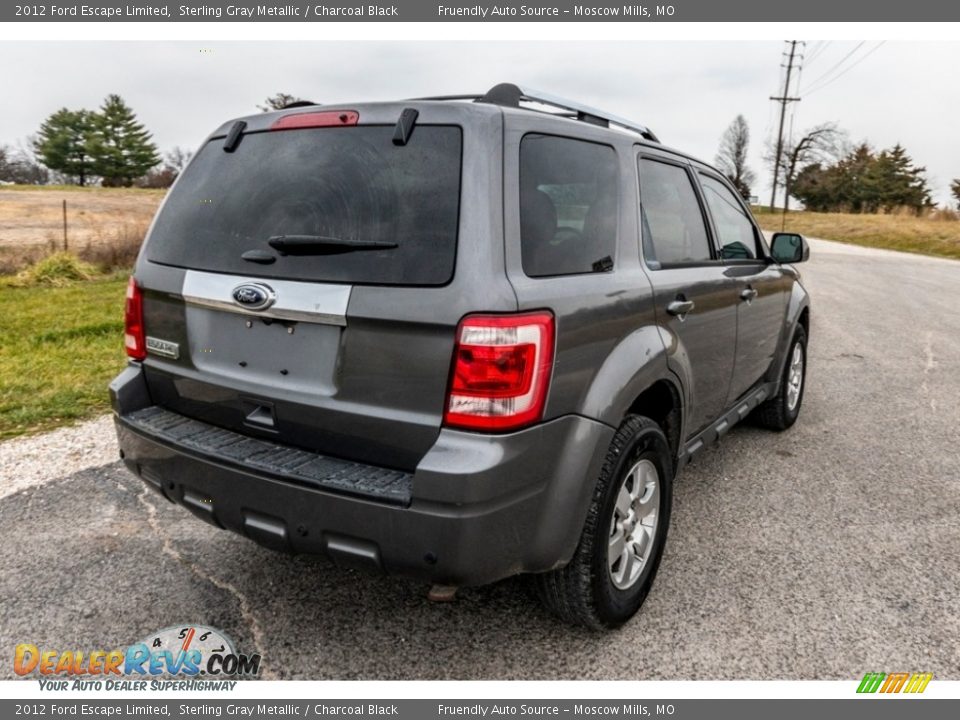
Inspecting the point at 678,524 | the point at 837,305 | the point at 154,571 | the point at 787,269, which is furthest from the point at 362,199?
the point at 837,305

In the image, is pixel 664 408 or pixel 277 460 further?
pixel 664 408

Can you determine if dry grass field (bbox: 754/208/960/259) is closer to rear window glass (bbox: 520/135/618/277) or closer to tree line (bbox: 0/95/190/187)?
rear window glass (bbox: 520/135/618/277)

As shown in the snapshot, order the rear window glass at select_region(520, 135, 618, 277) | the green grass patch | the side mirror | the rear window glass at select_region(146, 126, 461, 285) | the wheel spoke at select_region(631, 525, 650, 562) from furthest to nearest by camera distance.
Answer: the green grass patch < the side mirror < the wheel spoke at select_region(631, 525, 650, 562) < the rear window glass at select_region(520, 135, 618, 277) < the rear window glass at select_region(146, 126, 461, 285)

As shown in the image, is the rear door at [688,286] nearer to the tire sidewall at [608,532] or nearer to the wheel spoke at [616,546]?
the tire sidewall at [608,532]

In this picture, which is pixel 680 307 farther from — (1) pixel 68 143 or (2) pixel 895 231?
(1) pixel 68 143

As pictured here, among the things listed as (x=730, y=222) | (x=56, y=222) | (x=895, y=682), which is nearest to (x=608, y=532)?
(x=895, y=682)

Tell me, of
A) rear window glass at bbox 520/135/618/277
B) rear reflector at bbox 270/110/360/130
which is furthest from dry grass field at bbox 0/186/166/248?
rear window glass at bbox 520/135/618/277

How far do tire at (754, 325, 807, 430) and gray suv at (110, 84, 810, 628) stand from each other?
2287 mm

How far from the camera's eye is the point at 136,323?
2.76 metres

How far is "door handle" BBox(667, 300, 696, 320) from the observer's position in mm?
2834

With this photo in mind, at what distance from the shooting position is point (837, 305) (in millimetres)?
11164

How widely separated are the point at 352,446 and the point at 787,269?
359 cm

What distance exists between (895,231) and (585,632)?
3665 cm

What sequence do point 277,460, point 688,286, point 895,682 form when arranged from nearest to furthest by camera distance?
1. point 277,460
2. point 895,682
3. point 688,286
